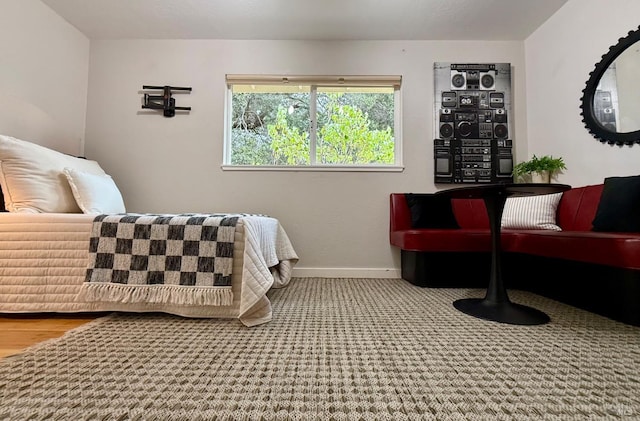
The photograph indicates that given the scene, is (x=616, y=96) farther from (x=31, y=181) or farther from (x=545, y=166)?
(x=31, y=181)

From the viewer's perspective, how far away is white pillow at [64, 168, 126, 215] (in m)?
1.79

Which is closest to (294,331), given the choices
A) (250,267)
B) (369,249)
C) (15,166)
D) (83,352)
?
(250,267)

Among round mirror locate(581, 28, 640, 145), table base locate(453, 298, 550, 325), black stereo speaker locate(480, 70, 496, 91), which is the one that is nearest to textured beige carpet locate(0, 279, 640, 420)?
table base locate(453, 298, 550, 325)

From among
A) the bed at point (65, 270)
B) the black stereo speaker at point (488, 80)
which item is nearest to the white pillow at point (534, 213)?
the black stereo speaker at point (488, 80)

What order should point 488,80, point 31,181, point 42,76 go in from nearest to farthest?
point 31,181 < point 42,76 < point 488,80

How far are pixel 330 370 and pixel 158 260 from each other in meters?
0.99

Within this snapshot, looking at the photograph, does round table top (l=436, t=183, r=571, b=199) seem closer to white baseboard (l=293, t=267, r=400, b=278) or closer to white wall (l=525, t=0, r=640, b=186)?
white wall (l=525, t=0, r=640, b=186)

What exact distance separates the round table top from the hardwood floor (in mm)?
2052

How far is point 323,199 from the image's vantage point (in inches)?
108

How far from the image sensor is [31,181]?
1.65 metres

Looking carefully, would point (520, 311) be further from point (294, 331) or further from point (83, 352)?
point (83, 352)

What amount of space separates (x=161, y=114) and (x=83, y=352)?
240 centimetres

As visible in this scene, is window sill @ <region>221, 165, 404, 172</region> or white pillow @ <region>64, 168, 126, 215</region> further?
window sill @ <region>221, 165, 404, 172</region>

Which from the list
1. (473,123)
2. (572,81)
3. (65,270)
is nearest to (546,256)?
(473,123)
